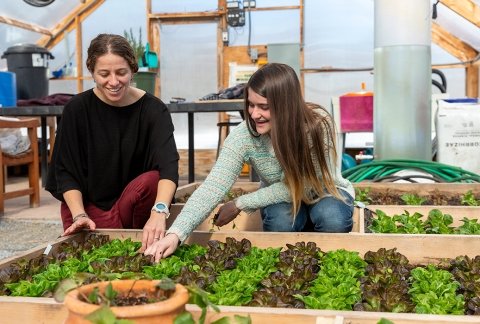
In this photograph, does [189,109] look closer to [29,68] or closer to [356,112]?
[356,112]

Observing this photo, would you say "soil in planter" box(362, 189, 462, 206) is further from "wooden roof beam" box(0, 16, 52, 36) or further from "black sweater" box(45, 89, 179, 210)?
"wooden roof beam" box(0, 16, 52, 36)

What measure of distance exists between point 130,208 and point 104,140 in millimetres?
296

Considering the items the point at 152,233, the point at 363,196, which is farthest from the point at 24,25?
the point at 152,233

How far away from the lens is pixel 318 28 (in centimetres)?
871

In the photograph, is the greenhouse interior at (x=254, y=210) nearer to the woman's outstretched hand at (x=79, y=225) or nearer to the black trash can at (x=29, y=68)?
the woman's outstretched hand at (x=79, y=225)

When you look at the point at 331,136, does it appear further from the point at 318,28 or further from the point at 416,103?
the point at 318,28

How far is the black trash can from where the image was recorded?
229 inches

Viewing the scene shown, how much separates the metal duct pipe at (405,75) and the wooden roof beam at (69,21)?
597 cm

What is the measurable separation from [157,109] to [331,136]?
0.73 m

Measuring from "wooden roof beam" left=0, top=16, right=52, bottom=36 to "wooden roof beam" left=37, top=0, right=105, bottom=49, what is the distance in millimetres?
101

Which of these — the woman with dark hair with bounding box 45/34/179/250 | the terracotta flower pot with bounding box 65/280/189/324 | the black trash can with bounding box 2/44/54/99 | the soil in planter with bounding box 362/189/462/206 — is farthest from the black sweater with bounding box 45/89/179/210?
the black trash can with bounding box 2/44/54/99

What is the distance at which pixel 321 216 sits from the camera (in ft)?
8.12

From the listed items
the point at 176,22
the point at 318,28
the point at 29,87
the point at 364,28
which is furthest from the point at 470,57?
the point at 29,87

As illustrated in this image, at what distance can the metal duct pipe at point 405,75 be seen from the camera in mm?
4406
